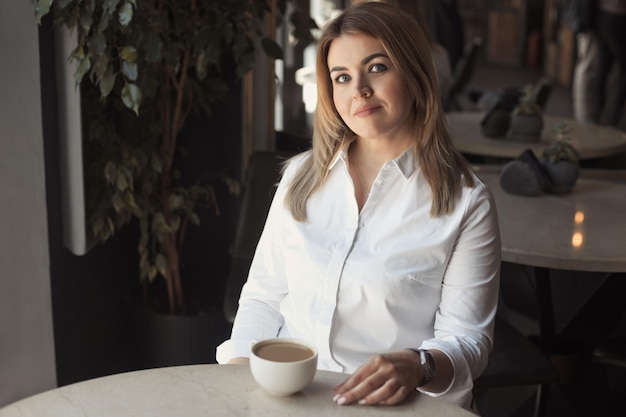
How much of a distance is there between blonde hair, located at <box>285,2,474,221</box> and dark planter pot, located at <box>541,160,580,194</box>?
1021 millimetres

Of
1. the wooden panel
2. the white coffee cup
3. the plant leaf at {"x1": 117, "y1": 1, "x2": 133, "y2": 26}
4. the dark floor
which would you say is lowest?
the dark floor

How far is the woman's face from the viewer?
1.72 meters

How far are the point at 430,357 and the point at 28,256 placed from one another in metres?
1.41

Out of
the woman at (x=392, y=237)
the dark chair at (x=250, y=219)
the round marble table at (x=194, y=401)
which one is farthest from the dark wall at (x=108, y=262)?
the round marble table at (x=194, y=401)

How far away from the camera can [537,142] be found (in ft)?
11.9

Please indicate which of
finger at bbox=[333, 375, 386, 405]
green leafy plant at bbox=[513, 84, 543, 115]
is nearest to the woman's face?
finger at bbox=[333, 375, 386, 405]

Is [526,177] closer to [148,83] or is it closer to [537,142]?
[537,142]

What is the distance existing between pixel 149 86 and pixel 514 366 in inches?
50.2

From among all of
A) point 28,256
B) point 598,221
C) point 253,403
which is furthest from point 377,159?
point 28,256

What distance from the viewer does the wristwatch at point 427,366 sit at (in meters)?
1.54

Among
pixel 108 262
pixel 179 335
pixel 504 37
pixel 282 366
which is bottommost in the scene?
pixel 179 335

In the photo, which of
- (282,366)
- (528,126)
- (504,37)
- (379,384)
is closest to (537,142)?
(528,126)

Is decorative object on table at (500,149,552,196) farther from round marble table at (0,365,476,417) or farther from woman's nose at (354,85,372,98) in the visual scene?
round marble table at (0,365,476,417)

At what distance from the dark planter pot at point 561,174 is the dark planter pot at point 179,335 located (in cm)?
121
